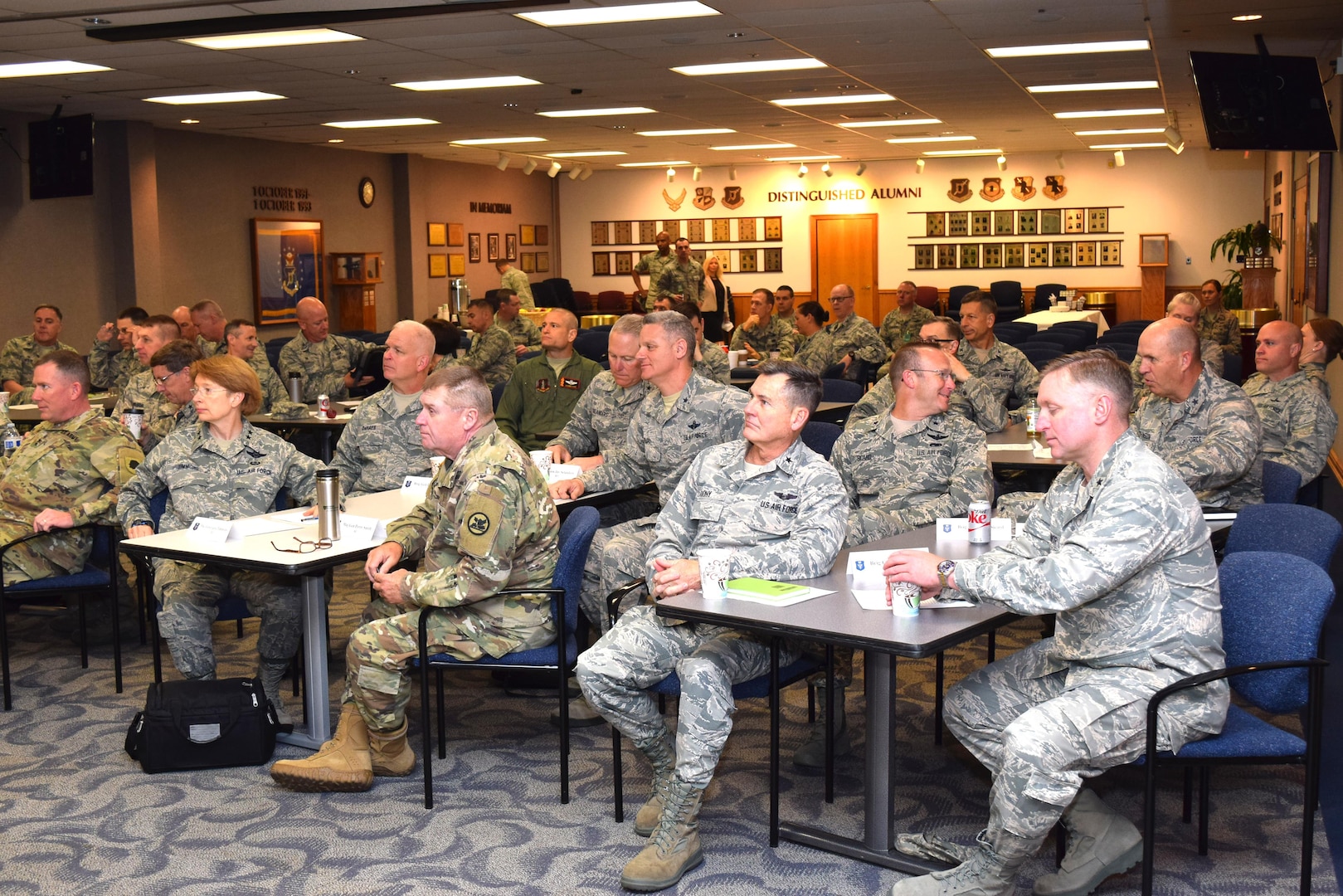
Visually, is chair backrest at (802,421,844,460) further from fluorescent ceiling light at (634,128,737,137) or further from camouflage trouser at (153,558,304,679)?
fluorescent ceiling light at (634,128,737,137)

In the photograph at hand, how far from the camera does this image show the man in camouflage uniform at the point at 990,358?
7.96 meters

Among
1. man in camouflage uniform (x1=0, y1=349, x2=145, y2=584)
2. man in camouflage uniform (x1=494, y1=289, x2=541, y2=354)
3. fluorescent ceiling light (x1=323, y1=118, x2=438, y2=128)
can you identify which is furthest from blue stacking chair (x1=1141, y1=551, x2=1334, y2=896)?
fluorescent ceiling light (x1=323, y1=118, x2=438, y2=128)

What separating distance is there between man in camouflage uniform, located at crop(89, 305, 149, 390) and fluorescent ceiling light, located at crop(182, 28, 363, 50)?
2.05 meters

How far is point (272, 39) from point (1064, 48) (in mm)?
6173

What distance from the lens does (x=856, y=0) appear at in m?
8.41

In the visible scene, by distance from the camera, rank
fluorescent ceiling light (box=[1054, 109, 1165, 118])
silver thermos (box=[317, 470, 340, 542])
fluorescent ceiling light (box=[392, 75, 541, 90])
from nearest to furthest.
A: 1. silver thermos (box=[317, 470, 340, 542])
2. fluorescent ceiling light (box=[392, 75, 541, 90])
3. fluorescent ceiling light (box=[1054, 109, 1165, 118])

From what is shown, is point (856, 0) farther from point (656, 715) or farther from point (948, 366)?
point (656, 715)

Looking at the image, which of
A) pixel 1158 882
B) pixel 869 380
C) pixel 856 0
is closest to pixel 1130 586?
pixel 1158 882

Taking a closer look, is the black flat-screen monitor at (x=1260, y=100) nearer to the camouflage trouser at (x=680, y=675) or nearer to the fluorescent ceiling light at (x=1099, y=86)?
the fluorescent ceiling light at (x=1099, y=86)

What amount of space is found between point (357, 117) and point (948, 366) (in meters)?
11.0

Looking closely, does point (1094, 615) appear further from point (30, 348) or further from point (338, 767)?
point (30, 348)

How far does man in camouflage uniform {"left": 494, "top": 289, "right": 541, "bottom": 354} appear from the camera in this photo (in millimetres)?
11898

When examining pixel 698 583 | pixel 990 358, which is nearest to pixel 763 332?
pixel 990 358

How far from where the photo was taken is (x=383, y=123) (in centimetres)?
1503
